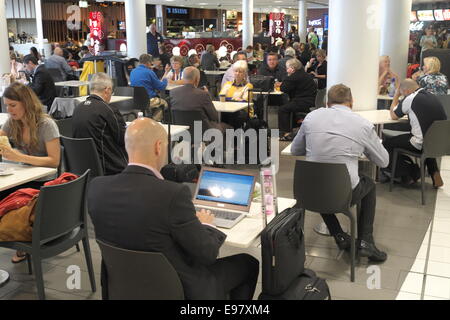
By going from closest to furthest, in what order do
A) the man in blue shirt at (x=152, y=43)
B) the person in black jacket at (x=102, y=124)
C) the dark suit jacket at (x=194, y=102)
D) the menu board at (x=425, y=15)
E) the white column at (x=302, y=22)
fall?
the person in black jacket at (x=102, y=124) → the dark suit jacket at (x=194, y=102) → the man in blue shirt at (x=152, y=43) → the menu board at (x=425, y=15) → the white column at (x=302, y=22)

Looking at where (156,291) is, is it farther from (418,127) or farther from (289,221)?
(418,127)

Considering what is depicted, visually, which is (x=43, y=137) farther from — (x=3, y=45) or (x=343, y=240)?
(x=3, y=45)

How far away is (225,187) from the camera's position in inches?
103

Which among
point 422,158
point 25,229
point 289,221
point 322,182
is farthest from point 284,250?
point 422,158

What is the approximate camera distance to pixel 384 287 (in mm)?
3236

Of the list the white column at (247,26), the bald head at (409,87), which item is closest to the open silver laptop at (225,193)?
the bald head at (409,87)

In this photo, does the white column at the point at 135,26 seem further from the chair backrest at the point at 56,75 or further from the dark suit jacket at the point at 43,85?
the dark suit jacket at the point at 43,85

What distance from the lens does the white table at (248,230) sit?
228cm

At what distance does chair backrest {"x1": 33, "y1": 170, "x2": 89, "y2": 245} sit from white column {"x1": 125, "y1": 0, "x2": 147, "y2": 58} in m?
8.22

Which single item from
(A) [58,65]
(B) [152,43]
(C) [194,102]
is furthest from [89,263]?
(B) [152,43]

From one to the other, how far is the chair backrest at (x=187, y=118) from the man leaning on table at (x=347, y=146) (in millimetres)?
1835

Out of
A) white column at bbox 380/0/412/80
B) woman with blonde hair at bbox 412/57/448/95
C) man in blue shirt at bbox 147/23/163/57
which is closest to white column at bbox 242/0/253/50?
man in blue shirt at bbox 147/23/163/57

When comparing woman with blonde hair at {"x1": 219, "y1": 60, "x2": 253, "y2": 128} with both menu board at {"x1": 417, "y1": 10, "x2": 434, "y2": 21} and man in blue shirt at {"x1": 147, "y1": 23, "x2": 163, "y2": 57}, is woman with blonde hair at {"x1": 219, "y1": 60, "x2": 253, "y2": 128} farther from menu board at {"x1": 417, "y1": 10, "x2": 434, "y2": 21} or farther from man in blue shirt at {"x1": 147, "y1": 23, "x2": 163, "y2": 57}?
menu board at {"x1": 417, "y1": 10, "x2": 434, "y2": 21}

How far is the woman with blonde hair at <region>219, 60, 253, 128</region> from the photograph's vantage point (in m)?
6.60
